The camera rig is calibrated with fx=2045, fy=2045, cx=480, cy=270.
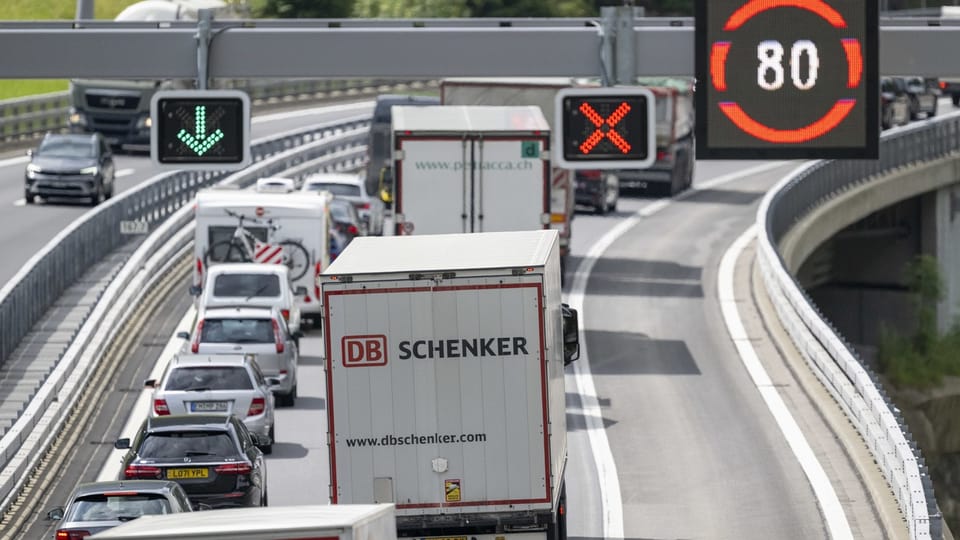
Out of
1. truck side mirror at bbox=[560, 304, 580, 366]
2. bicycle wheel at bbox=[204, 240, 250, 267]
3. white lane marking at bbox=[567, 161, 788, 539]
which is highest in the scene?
truck side mirror at bbox=[560, 304, 580, 366]

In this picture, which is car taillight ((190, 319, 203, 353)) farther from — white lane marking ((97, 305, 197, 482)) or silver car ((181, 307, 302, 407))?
white lane marking ((97, 305, 197, 482))

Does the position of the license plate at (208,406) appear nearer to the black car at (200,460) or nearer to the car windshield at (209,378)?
the car windshield at (209,378)

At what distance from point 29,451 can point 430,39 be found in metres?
8.99

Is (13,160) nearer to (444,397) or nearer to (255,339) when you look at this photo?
(255,339)

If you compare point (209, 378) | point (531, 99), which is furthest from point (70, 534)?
point (531, 99)

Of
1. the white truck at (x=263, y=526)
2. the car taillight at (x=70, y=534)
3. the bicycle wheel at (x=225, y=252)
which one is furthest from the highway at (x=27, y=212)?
the white truck at (x=263, y=526)

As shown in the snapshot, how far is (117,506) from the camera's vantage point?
18422 mm

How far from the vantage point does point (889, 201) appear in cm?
5809

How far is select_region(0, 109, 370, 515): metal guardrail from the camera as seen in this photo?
25797 millimetres

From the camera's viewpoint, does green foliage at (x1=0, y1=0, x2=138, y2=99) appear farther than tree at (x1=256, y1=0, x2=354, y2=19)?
No

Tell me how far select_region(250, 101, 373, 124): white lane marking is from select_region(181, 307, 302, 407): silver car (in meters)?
46.3

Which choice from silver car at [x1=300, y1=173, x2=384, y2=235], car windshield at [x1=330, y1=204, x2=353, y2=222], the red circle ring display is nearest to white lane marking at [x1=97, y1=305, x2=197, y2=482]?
car windshield at [x1=330, y1=204, x2=353, y2=222]

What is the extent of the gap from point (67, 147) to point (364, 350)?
33.5 metres

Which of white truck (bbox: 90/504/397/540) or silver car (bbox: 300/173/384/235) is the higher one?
white truck (bbox: 90/504/397/540)
